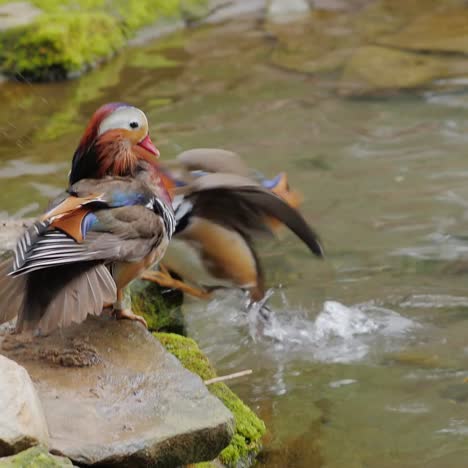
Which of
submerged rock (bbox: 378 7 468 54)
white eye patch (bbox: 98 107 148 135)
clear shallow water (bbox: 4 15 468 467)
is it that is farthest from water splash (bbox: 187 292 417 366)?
submerged rock (bbox: 378 7 468 54)

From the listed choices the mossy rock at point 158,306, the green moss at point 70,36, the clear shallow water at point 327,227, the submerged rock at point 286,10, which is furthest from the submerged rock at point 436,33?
the mossy rock at point 158,306

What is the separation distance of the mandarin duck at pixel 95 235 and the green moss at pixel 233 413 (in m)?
0.35

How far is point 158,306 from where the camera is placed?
4.38 metres

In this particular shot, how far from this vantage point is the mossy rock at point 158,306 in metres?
4.25

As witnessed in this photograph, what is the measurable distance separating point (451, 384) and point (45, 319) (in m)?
1.88

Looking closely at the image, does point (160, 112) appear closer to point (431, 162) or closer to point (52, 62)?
point (52, 62)

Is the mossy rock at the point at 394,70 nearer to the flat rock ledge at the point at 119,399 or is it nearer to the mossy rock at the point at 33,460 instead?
the flat rock ledge at the point at 119,399

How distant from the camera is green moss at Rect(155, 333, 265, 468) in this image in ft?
11.0

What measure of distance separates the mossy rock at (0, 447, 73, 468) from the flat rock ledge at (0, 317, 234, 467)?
23 centimetres

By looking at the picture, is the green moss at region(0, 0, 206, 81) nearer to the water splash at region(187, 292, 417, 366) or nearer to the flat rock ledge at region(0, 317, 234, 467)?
the water splash at region(187, 292, 417, 366)

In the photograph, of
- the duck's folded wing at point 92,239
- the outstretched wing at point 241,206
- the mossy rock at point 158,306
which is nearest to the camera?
the duck's folded wing at point 92,239

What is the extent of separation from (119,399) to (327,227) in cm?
309

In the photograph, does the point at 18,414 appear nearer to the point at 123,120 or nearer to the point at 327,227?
the point at 123,120

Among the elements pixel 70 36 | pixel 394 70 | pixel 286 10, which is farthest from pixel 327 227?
pixel 286 10
